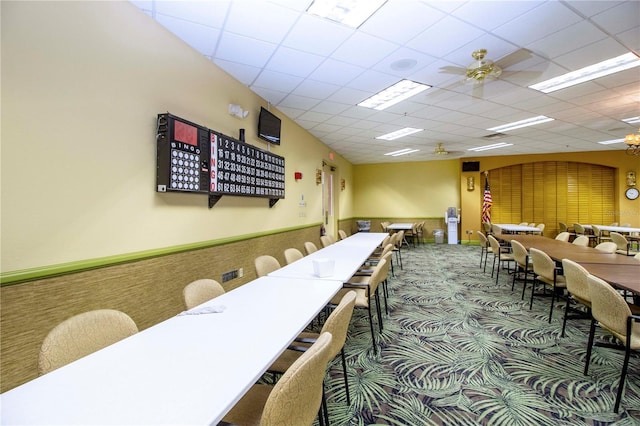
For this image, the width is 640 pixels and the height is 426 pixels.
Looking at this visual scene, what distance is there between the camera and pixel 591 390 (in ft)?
6.73

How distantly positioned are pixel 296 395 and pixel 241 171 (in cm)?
292

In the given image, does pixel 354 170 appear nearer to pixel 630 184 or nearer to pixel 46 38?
pixel 630 184

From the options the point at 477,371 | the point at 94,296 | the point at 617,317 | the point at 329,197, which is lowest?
the point at 477,371

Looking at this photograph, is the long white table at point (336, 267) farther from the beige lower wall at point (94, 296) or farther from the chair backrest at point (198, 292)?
the beige lower wall at point (94, 296)

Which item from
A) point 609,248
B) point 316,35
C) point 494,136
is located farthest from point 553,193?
point 316,35

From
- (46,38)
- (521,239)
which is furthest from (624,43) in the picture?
(46,38)

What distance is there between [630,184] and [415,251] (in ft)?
22.0

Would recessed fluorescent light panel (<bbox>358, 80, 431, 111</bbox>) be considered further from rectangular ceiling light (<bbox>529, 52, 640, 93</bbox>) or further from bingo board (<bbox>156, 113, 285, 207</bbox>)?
bingo board (<bbox>156, 113, 285, 207</bbox>)

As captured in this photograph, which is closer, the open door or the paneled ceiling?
the paneled ceiling

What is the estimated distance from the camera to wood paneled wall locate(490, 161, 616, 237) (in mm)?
8711

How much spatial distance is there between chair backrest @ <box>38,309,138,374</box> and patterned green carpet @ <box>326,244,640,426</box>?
54.5 inches

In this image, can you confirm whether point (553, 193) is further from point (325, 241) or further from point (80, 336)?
point (80, 336)

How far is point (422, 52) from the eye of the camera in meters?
3.05

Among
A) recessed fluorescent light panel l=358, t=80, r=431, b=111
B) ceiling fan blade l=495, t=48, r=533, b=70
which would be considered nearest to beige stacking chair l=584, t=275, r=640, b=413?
ceiling fan blade l=495, t=48, r=533, b=70
